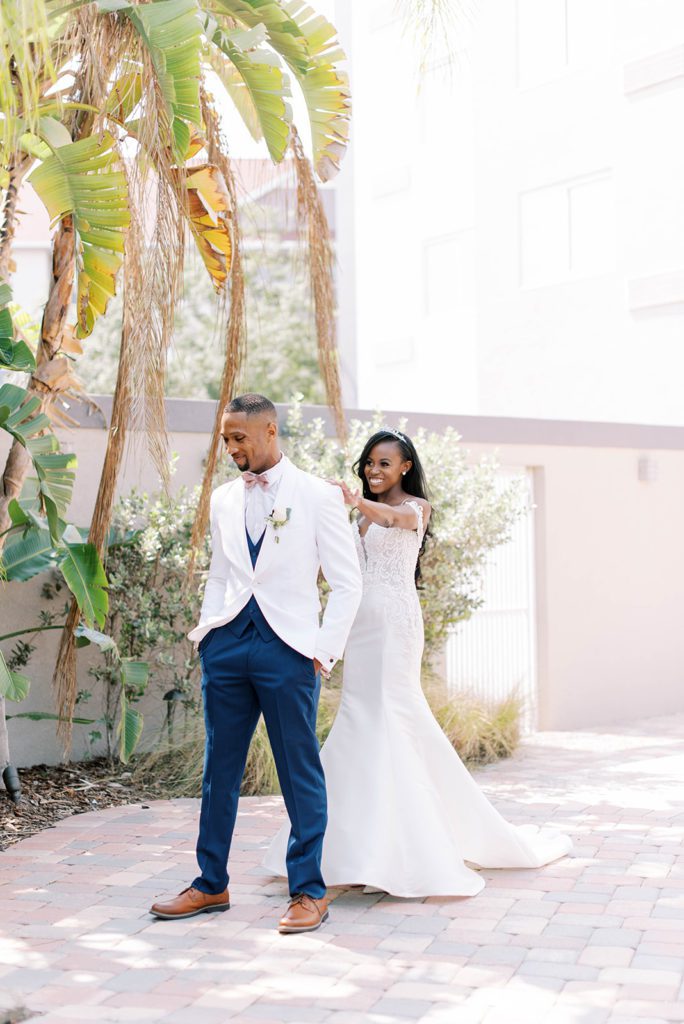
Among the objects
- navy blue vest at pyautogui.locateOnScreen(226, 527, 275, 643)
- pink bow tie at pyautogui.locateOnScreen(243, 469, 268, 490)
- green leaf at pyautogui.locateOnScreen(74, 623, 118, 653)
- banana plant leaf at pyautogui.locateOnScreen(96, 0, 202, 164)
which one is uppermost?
banana plant leaf at pyautogui.locateOnScreen(96, 0, 202, 164)

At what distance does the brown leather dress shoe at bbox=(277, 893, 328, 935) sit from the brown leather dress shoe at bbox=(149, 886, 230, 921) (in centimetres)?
36

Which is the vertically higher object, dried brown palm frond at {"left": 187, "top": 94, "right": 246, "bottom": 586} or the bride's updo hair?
dried brown palm frond at {"left": 187, "top": 94, "right": 246, "bottom": 586}

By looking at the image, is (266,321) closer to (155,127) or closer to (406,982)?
(155,127)

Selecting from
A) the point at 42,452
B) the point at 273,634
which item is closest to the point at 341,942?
the point at 273,634

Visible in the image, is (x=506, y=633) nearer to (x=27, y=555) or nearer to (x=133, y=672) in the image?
(x=133, y=672)

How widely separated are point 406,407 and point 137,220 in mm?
13582

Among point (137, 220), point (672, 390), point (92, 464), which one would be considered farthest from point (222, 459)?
point (672, 390)

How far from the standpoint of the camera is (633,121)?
54.7ft

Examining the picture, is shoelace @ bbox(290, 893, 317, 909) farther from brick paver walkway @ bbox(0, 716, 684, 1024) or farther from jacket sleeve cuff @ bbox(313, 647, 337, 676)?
jacket sleeve cuff @ bbox(313, 647, 337, 676)

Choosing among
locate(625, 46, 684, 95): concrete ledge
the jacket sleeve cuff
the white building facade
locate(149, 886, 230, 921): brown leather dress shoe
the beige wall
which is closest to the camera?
the jacket sleeve cuff

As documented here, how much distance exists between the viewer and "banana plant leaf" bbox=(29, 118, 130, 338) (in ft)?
21.7

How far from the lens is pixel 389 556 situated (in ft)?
20.2

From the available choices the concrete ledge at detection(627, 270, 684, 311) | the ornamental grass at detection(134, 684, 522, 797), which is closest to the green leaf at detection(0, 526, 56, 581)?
the ornamental grass at detection(134, 684, 522, 797)

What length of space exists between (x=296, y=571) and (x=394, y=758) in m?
1.11
